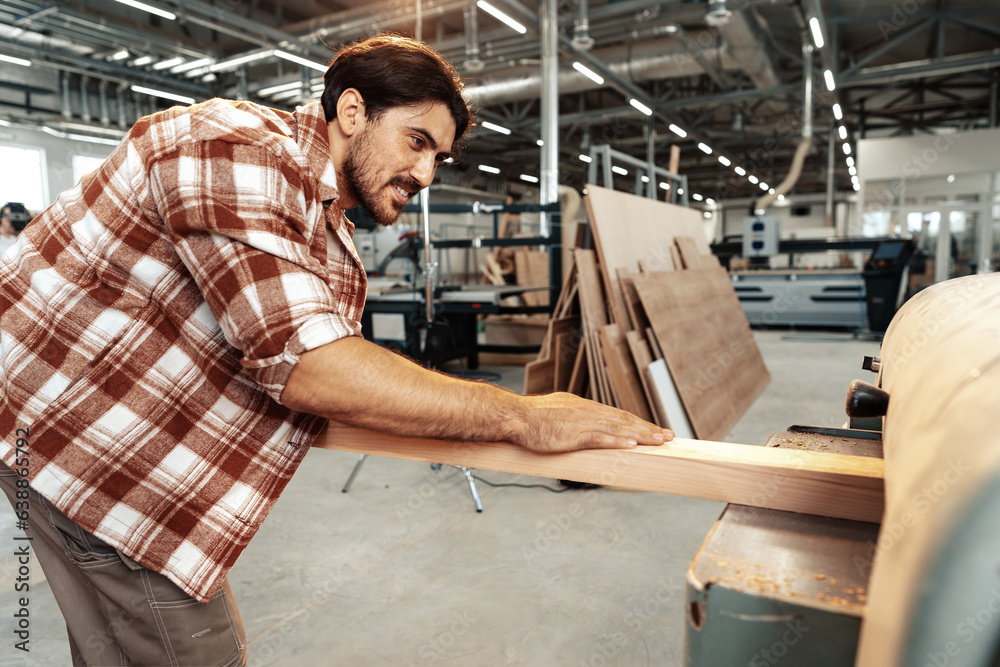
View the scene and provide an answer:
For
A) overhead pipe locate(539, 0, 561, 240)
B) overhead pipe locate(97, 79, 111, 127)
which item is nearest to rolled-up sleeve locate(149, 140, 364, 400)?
overhead pipe locate(539, 0, 561, 240)

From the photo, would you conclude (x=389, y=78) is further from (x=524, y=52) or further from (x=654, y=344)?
(x=524, y=52)

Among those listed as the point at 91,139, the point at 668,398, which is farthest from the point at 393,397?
the point at 91,139

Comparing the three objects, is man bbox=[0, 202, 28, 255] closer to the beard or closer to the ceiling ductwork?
the beard

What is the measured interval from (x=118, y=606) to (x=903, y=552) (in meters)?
1.05

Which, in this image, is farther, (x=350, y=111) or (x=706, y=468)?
(x=350, y=111)

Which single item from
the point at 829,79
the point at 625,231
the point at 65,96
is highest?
the point at 829,79

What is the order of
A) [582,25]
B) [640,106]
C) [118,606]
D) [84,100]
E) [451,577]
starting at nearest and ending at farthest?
[118,606] → [451,577] → [582,25] → [84,100] → [640,106]

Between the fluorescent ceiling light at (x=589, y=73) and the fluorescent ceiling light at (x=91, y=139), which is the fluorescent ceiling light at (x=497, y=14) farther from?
the fluorescent ceiling light at (x=91, y=139)

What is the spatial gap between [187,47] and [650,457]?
30.1 feet

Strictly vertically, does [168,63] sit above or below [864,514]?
above

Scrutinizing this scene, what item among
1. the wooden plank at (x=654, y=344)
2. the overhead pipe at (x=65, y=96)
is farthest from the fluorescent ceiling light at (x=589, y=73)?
the overhead pipe at (x=65, y=96)

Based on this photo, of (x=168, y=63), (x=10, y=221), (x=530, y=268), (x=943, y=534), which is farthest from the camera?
(x=168, y=63)

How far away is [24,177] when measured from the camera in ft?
28.6

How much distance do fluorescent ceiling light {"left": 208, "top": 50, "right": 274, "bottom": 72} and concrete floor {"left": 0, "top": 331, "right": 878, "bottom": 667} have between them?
6.69 meters
